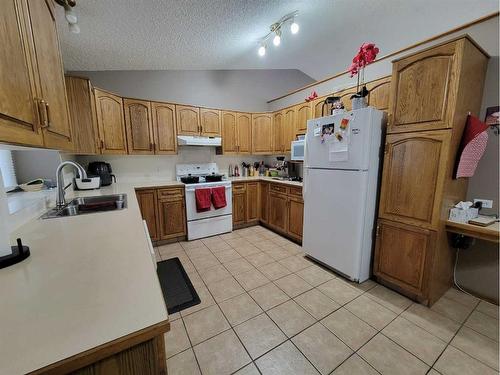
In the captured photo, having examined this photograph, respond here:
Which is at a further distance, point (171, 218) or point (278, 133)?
point (278, 133)

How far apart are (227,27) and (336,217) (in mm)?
2418

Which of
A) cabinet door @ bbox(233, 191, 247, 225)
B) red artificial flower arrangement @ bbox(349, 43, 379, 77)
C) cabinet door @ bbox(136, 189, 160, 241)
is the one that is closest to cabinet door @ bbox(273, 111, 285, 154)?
cabinet door @ bbox(233, 191, 247, 225)

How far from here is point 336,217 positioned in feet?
7.38

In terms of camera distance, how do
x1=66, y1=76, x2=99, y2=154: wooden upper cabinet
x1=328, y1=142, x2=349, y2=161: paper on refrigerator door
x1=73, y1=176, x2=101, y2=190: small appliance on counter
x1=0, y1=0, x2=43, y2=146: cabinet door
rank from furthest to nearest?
x1=73, y1=176, x2=101, y2=190: small appliance on counter
x1=66, y1=76, x2=99, y2=154: wooden upper cabinet
x1=328, y1=142, x2=349, y2=161: paper on refrigerator door
x1=0, y1=0, x2=43, y2=146: cabinet door

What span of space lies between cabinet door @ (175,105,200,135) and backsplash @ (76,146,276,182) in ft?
1.24

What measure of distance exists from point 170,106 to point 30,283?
3.02m

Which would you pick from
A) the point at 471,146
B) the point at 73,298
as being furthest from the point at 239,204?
the point at 73,298

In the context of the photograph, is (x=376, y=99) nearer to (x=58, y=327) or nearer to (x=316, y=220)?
(x=316, y=220)

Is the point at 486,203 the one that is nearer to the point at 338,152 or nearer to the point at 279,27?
the point at 338,152

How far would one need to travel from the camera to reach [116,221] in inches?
57.5

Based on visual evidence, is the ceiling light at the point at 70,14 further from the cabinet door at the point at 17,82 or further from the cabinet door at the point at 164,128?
the cabinet door at the point at 164,128

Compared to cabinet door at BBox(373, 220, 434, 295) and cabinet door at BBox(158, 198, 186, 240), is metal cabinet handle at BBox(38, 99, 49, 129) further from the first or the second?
cabinet door at BBox(373, 220, 434, 295)

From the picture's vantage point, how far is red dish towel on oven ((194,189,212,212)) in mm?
3215

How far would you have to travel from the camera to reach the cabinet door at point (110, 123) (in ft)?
9.06
